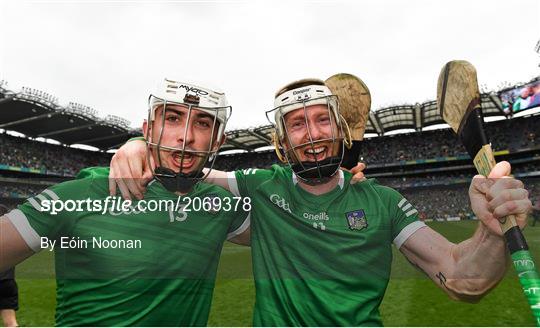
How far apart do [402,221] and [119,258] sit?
170 cm

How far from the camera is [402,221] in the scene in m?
2.24

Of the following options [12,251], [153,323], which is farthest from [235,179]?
[12,251]

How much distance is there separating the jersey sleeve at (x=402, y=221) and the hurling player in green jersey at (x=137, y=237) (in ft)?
3.84

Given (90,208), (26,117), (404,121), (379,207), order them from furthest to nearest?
1. (404,121)
2. (26,117)
3. (379,207)
4. (90,208)

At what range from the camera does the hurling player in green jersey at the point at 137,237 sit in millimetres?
1947

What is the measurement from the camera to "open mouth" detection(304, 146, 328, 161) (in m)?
2.07

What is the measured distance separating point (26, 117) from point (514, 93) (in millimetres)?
45295

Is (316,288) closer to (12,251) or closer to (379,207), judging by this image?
(379,207)

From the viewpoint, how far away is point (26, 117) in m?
32.8

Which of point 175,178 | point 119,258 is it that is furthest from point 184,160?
point 119,258

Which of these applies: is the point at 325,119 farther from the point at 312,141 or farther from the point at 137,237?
the point at 137,237

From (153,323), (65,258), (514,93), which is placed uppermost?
(514,93)

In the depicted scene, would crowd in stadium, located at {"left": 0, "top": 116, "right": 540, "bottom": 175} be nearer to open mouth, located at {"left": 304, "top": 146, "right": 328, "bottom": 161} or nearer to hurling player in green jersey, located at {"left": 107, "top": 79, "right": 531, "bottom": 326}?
hurling player in green jersey, located at {"left": 107, "top": 79, "right": 531, "bottom": 326}

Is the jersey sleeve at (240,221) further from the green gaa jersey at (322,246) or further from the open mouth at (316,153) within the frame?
the open mouth at (316,153)
